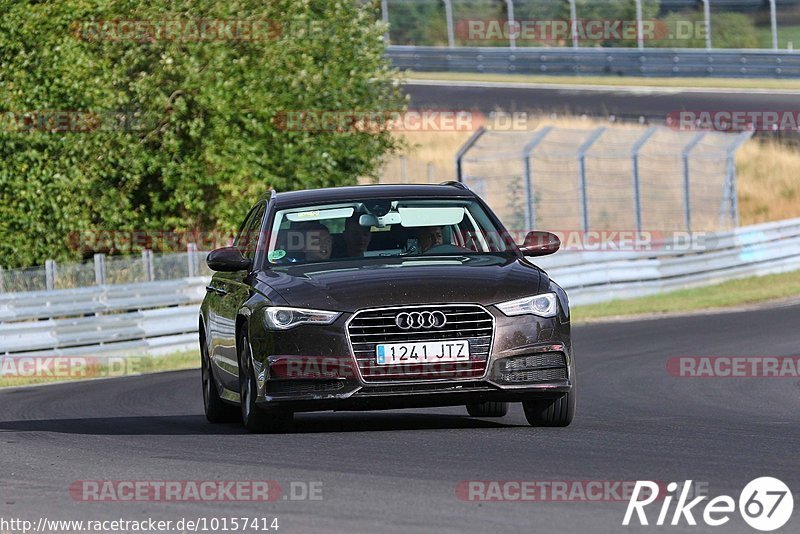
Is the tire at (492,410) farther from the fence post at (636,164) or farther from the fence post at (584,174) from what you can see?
the fence post at (636,164)

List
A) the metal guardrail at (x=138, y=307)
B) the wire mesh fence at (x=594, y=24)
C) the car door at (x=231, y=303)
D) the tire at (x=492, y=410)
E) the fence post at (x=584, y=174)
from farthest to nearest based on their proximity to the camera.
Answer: the wire mesh fence at (x=594, y=24) < the fence post at (x=584, y=174) < the metal guardrail at (x=138, y=307) < the tire at (x=492, y=410) < the car door at (x=231, y=303)

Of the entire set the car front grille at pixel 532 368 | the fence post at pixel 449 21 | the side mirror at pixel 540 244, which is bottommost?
the fence post at pixel 449 21

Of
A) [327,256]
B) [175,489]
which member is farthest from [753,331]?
[175,489]

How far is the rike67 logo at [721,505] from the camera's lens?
269 inches

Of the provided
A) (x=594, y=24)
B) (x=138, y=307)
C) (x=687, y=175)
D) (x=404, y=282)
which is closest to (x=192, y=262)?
(x=138, y=307)

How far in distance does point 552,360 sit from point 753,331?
→ 1141 cm

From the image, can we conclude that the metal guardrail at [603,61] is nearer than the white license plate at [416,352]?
No

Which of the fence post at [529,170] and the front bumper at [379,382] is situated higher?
the front bumper at [379,382]

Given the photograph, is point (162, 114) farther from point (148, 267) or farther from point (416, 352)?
point (416, 352)

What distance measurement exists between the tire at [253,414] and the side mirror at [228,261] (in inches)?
22.1

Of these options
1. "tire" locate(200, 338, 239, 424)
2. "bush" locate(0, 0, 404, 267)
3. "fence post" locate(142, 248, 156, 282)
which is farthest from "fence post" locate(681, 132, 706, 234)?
"tire" locate(200, 338, 239, 424)

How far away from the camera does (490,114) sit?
45.5 m

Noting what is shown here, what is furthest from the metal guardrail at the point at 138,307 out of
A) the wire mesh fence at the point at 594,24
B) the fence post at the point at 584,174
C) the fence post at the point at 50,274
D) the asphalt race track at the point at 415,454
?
the wire mesh fence at the point at 594,24

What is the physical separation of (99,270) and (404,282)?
13442mm
